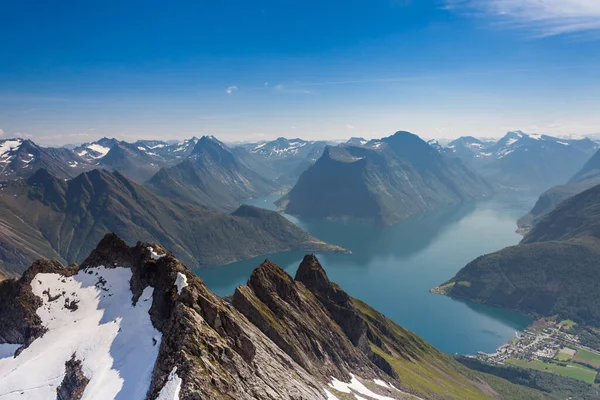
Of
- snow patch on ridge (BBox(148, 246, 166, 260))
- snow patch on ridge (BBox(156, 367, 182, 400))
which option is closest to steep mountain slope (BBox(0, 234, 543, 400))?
snow patch on ridge (BBox(156, 367, 182, 400))

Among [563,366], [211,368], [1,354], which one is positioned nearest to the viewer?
[211,368]

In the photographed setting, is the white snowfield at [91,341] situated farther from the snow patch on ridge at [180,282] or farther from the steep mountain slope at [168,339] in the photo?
the snow patch on ridge at [180,282]

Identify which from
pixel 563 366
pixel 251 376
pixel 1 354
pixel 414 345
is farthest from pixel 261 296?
pixel 563 366

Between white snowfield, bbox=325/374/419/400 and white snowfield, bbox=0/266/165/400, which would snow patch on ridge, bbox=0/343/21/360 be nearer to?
white snowfield, bbox=0/266/165/400

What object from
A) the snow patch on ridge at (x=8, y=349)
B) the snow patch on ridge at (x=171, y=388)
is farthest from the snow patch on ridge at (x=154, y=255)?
the snow patch on ridge at (x=171, y=388)

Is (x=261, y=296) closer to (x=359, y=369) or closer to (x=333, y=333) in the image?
(x=333, y=333)

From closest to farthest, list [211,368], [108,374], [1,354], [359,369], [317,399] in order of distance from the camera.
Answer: [211,368]
[108,374]
[317,399]
[1,354]
[359,369]
